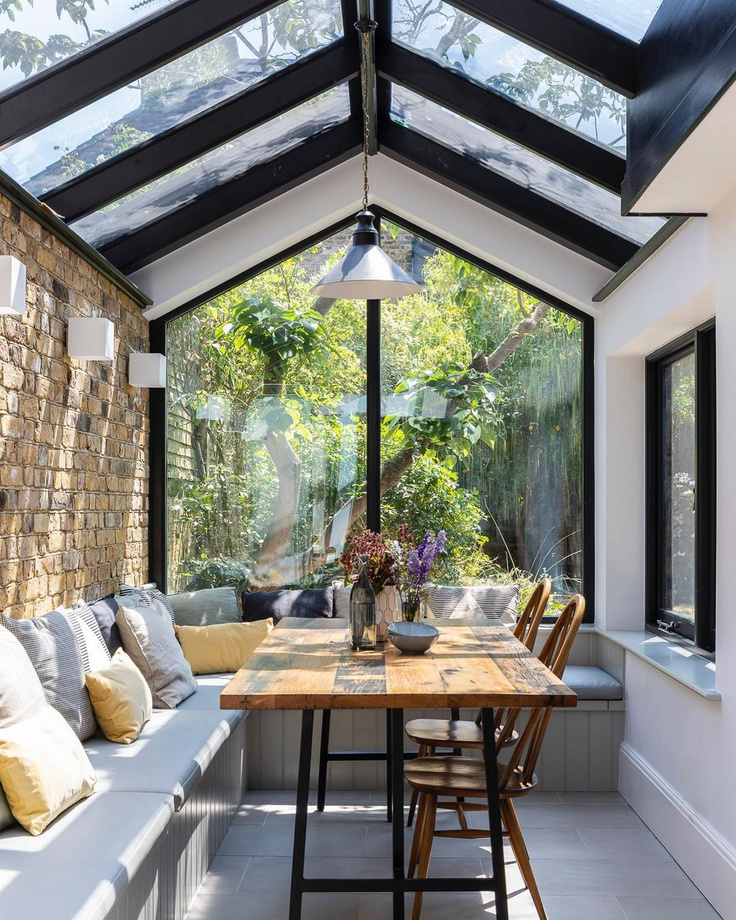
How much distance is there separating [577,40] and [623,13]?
193 millimetres

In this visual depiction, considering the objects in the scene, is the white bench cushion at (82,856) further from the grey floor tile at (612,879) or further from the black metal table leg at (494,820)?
the grey floor tile at (612,879)

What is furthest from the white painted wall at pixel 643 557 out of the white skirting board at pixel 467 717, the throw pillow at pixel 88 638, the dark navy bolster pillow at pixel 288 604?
the throw pillow at pixel 88 638

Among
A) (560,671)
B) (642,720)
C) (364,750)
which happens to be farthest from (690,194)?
(364,750)

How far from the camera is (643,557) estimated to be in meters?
5.20

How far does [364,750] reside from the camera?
4906mm

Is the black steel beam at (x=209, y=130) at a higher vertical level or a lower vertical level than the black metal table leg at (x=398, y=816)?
higher

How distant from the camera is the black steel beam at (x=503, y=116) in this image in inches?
161

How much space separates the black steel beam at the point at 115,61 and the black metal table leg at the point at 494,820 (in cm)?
260

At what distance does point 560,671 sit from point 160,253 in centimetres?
330

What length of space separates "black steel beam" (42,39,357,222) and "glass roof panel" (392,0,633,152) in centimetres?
37

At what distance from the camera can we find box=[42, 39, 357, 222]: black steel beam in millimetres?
4207

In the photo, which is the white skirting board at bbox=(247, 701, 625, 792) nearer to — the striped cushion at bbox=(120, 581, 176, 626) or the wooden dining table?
the striped cushion at bbox=(120, 581, 176, 626)

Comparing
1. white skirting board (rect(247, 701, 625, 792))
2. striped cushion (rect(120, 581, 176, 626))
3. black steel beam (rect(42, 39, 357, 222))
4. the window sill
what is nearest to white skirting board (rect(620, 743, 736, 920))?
white skirting board (rect(247, 701, 625, 792))

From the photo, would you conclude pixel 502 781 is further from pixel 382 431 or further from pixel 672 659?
pixel 382 431
